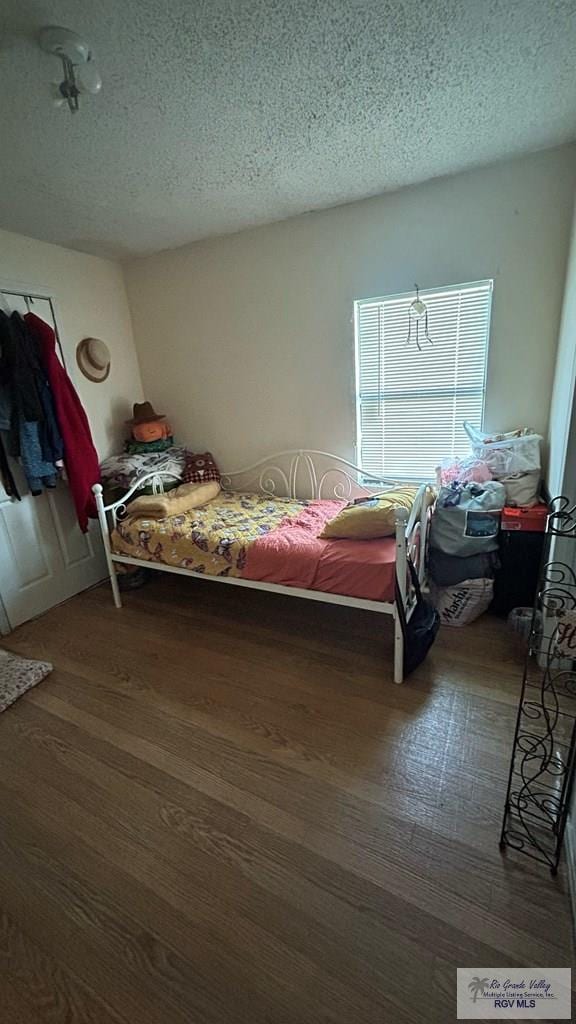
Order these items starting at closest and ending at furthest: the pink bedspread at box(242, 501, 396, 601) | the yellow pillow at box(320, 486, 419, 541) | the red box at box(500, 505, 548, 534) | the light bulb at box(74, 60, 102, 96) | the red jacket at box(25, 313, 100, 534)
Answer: the light bulb at box(74, 60, 102, 96), the pink bedspread at box(242, 501, 396, 601), the yellow pillow at box(320, 486, 419, 541), the red box at box(500, 505, 548, 534), the red jacket at box(25, 313, 100, 534)

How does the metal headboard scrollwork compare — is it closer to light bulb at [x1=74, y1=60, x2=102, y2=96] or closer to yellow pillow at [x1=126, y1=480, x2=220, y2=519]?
yellow pillow at [x1=126, y1=480, x2=220, y2=519]

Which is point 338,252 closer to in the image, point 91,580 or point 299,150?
point 299,150

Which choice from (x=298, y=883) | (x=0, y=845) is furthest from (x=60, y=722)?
(x=298, y=883)

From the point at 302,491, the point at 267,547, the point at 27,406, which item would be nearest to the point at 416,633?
the point at 267,547

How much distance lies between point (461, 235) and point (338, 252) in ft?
2.38

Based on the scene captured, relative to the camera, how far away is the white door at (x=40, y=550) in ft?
8.61

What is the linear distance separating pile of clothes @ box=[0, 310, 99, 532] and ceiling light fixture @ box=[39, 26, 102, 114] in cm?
136

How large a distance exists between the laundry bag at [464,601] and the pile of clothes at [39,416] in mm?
2380

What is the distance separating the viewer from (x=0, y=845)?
1.36 metres

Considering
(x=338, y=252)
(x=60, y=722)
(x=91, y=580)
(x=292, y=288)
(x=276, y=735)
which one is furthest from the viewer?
(x=91, y=580)

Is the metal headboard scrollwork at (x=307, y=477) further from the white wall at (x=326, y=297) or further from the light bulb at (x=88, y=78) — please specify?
the light bulb at (x=88, y=78)

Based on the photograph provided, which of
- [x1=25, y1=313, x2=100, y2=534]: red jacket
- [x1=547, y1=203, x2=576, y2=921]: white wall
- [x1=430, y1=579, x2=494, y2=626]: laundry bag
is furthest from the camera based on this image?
[x1=25, y1=313, x2=100, y2=534]: red jacket

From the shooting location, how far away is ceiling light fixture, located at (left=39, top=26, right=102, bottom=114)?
124cm

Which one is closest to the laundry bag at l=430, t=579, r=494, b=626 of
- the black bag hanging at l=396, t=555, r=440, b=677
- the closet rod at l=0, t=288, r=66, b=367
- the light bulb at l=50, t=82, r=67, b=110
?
the black bag hanging at l=396, t=555, r=440, b=677
